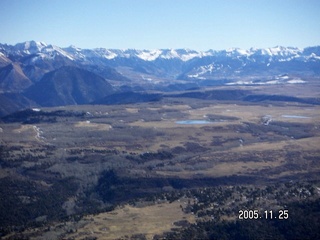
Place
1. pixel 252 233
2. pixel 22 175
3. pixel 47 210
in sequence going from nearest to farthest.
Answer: pixel 252 233 → pixel 47 210 → pixel 22 175

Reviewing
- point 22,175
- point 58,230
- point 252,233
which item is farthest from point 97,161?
point 252,233

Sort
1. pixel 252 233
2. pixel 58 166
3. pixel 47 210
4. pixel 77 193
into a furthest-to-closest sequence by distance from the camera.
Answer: pixel 58 166, pixel 77 193, pixel 47 210, pixel 252 233

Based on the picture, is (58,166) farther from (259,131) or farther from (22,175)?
(259,131)

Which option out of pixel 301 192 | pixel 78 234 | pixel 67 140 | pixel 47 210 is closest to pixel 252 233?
pixel 301 192

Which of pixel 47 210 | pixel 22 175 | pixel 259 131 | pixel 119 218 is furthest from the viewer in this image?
pixel 259 131

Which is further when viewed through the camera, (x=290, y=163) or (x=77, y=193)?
(x=290, y=163)

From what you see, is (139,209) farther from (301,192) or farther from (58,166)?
(58,166)
